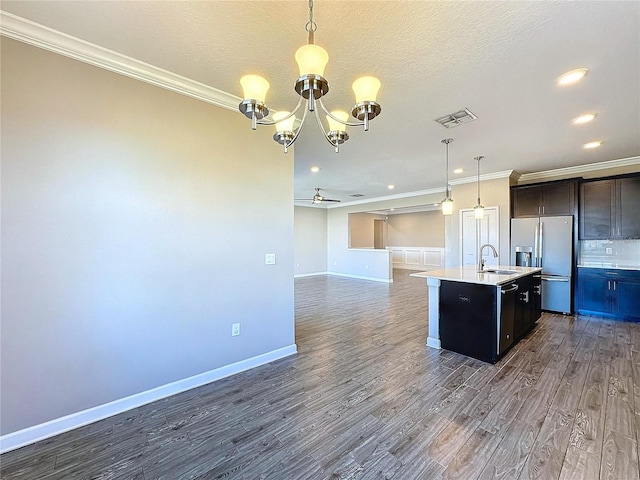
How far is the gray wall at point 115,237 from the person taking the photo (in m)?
1.82

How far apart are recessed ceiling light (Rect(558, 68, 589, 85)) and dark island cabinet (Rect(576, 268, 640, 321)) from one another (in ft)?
12.6

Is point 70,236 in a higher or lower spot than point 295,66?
lower

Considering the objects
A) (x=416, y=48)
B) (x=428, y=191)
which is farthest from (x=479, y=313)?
(x=428, y=191)

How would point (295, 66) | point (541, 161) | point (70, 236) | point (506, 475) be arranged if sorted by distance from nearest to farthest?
point (506, 475), point (70, 236), point (295, 66), point (541, 161)

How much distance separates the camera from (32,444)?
183 cm

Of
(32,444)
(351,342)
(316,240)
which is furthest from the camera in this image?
(316,240)

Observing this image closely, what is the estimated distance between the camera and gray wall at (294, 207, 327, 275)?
32.9 feet

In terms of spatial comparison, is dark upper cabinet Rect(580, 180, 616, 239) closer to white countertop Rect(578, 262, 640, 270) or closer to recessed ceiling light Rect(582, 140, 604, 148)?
white countertop Rect(578, 262, 640, 270)

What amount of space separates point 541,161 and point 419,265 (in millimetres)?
7274

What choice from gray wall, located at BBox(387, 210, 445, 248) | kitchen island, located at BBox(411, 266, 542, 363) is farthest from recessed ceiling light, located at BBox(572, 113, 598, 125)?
gray wall, located at BBox(387, 210, 445, 248)

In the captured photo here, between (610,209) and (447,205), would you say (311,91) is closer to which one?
(447,205)

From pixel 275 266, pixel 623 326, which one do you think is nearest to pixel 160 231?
pixel 275 266

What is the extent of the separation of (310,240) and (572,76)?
A: 8.60 metres

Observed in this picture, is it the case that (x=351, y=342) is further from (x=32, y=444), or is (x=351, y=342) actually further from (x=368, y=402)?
(x=32, y=444)
